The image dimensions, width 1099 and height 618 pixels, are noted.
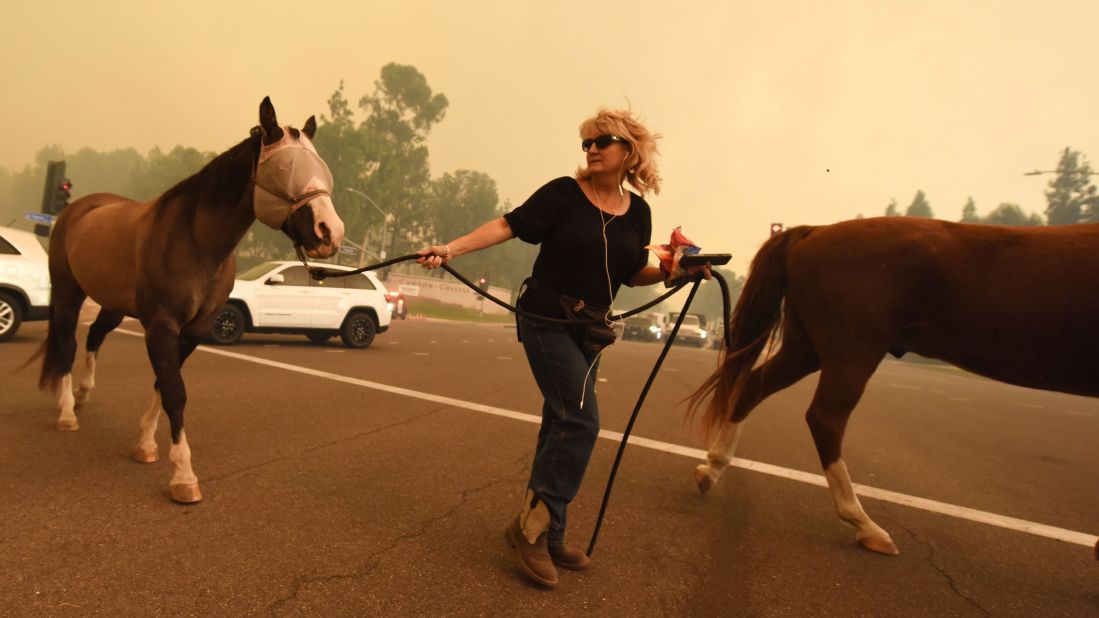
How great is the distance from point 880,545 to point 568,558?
1.83 m

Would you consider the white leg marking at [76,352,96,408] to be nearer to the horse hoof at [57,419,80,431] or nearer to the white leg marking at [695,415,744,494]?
the horse hoof at [57,419,80,431]

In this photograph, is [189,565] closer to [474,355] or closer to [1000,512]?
[1000,512]

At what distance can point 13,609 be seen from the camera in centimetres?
192

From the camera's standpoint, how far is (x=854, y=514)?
3240 mm

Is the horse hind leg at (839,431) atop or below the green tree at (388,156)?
below

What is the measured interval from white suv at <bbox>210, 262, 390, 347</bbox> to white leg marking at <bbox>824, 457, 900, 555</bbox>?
9373 mm

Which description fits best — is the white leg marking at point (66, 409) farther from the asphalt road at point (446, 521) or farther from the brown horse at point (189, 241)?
the asphalt road at point (446, 521)

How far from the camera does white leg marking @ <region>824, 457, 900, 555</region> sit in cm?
315

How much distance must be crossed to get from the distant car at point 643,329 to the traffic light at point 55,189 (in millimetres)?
25955

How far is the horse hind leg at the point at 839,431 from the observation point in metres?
3.23

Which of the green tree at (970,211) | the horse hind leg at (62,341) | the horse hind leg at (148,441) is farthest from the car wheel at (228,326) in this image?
the green tree at (970,211)

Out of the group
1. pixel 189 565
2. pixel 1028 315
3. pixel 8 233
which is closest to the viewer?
pixel 189 565

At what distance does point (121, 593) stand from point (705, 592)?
2.29m

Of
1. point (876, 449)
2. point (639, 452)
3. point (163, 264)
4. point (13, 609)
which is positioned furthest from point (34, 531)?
point (876, 449)
